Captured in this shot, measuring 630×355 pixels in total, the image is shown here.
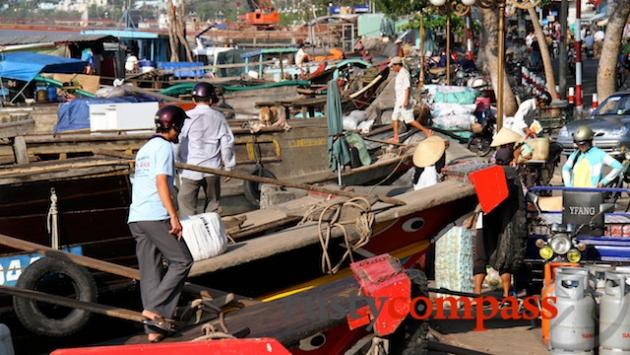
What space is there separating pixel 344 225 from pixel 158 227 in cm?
206

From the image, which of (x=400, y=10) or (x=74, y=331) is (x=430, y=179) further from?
(x=400, y=10)

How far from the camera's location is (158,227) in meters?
6.86

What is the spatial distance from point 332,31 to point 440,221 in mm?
49174

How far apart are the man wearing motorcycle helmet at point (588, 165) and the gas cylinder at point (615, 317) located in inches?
102

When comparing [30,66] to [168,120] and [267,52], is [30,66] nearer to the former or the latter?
[168,120]

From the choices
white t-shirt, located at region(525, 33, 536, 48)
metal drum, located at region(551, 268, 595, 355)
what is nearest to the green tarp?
metal drum, located at region(551, 268, 595, 355)

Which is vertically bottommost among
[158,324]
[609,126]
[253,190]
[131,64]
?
[253,190]

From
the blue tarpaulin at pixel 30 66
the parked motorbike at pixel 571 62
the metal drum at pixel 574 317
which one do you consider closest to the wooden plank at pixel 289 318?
the metal drum at pixel 574 317

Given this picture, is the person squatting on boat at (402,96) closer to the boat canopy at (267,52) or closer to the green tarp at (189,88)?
the green tarp at (189,88)

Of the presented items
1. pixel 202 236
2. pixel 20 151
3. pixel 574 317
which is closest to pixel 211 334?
pixel 202 236

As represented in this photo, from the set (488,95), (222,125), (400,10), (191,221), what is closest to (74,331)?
(191,221)

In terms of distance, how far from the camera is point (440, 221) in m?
9.20

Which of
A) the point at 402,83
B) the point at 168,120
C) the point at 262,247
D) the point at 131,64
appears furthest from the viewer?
the point at 131,64

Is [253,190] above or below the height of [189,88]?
below
